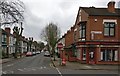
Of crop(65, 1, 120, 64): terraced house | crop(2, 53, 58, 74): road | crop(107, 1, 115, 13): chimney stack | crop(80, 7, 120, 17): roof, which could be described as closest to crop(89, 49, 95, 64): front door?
crop(65, 1, 120, 64): terraced house

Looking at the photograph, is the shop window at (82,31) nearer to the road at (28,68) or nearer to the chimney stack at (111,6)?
the chimney stack at (111,6)

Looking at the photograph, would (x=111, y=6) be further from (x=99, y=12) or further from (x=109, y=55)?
(x=109, y=55)

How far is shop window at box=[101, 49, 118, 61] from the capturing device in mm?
38250

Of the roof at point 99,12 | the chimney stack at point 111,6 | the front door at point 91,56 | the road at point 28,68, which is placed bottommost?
the road at point 28,68

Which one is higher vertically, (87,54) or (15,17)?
(15,17)

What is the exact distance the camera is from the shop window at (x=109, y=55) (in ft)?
125

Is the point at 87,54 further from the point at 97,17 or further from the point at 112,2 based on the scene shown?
the point at 112,2

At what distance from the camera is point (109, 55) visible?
126 ft

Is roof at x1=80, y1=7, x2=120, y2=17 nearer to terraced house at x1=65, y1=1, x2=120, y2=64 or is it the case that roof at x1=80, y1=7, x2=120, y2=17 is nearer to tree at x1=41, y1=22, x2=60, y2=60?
terraced house at x1=65, y1=1, x2=120, y2=64

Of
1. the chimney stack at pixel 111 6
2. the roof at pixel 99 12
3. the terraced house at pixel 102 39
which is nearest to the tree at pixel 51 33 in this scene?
the roof at pixel 99 12

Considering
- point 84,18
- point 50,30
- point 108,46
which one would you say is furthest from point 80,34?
point 50,30

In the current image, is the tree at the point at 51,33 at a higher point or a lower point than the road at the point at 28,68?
higher

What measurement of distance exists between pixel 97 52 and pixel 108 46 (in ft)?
5.76

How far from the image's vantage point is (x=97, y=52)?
3784 cm
